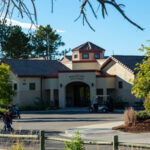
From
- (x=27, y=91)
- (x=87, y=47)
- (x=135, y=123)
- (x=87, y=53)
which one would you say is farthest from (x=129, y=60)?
(x=135, y=123)

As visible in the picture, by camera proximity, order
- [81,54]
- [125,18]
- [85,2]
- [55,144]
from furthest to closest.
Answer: [81,54]
[55,144]
[85,2]
[125,18]

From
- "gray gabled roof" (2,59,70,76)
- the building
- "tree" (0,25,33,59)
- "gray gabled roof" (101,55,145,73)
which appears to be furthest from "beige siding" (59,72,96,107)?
"tree" (0,25,33,59)

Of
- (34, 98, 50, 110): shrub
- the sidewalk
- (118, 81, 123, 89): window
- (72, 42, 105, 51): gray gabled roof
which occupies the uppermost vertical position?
(72, 42, 105, 51): gray gabled roof

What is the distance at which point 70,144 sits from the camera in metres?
8.10

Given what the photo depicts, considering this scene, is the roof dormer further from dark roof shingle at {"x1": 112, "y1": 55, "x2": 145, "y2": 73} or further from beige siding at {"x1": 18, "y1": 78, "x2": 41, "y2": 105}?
beige siding at {"x1": 18, "y1": 78, "x2": 41, "y2": 105}

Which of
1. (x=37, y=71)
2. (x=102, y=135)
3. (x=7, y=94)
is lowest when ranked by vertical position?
(x=102, y=135)

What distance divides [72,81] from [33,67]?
667 centimetres

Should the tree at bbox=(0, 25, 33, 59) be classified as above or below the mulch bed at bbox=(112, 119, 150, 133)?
above

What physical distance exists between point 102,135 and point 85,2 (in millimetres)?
14720

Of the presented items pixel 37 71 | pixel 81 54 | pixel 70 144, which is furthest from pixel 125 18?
pixel 81 54

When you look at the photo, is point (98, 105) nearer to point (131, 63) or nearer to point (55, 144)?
point (131, 63)

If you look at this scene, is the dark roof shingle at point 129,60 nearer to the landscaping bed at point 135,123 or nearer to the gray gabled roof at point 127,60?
the gray gabled roof at point 127,60

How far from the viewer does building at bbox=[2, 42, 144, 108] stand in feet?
150

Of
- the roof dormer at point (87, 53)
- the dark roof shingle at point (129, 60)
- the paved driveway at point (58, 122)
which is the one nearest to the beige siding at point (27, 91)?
the roof dormer at point (87, 53)
